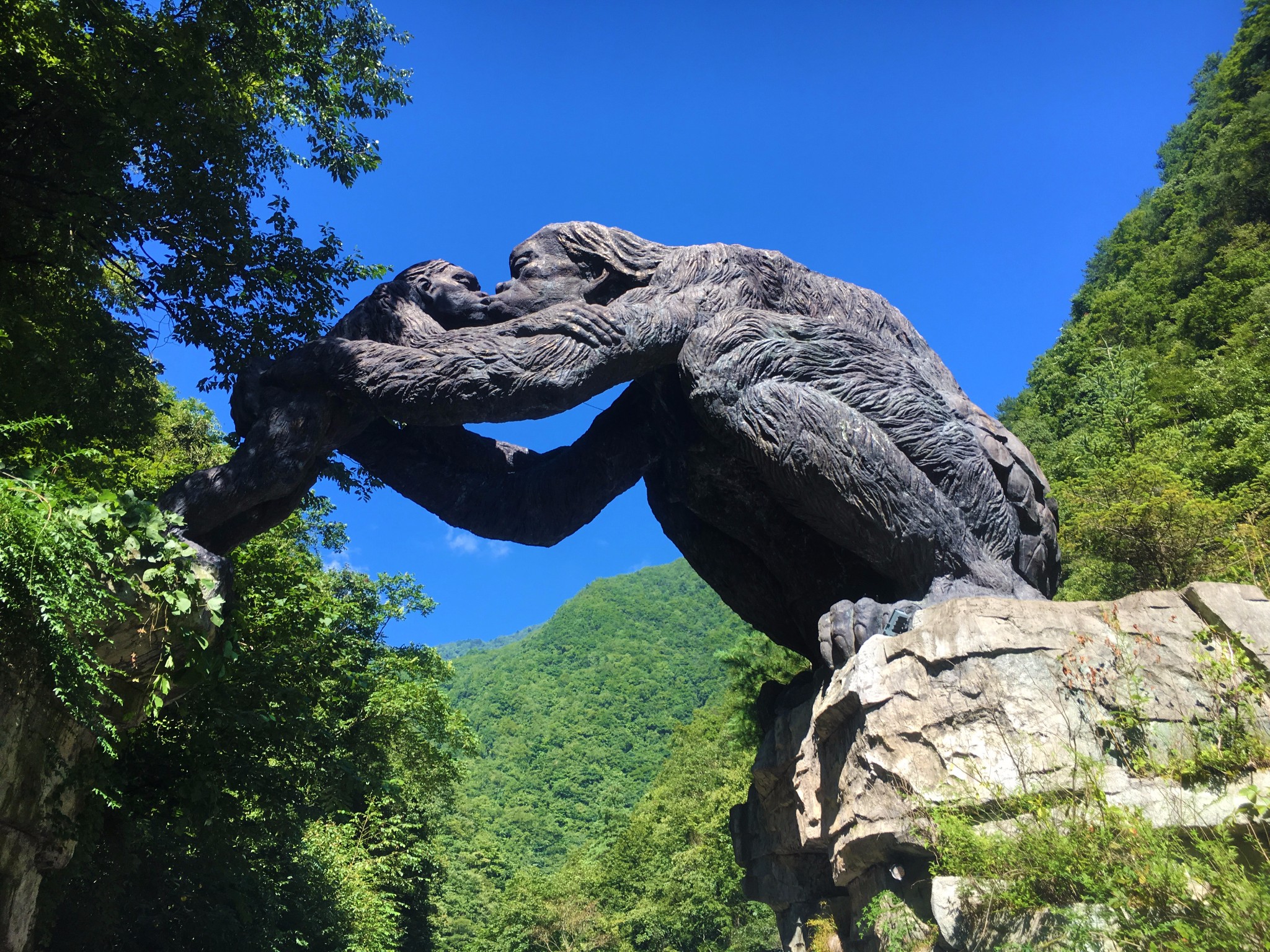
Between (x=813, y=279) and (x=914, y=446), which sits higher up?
(x=813, y=279)

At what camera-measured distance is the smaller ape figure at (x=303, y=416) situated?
3961 millimetres

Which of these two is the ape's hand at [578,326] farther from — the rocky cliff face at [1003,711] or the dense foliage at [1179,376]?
the dense foliage at [1179,376]

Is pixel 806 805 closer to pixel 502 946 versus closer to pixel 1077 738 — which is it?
pixel 1077 738

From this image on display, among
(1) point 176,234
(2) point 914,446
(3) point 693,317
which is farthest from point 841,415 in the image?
(1) point 176,234

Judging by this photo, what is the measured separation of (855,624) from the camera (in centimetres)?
399

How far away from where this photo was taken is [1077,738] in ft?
10.1

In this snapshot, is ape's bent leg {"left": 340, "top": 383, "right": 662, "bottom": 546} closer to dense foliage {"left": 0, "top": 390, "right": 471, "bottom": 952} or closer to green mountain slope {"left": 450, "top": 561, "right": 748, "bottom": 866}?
dense foliage {"left": 0, "top": 390, "right": 471, "bottom": 952}

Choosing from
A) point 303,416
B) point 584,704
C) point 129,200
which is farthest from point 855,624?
point 584,704

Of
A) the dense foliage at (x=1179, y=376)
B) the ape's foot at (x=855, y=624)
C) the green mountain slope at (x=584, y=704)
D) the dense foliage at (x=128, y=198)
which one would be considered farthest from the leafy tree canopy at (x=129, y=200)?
the green mountain slope at (x=584, y=704)

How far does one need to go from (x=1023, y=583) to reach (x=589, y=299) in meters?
2.60

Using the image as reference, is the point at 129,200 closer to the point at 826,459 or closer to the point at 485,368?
the point at 485,368

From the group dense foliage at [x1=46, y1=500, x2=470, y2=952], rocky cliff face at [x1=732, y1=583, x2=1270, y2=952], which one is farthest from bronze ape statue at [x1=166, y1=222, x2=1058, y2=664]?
dense foliage at [x1=46, y1=500, x2=470, y2=952]

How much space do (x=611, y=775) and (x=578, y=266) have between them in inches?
1269

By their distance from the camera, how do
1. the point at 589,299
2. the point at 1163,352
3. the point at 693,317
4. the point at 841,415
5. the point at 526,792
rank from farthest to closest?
the point at 526,792
the point at 1163,352
the point at 589,299
the point at 693,317
the point at 841,415
